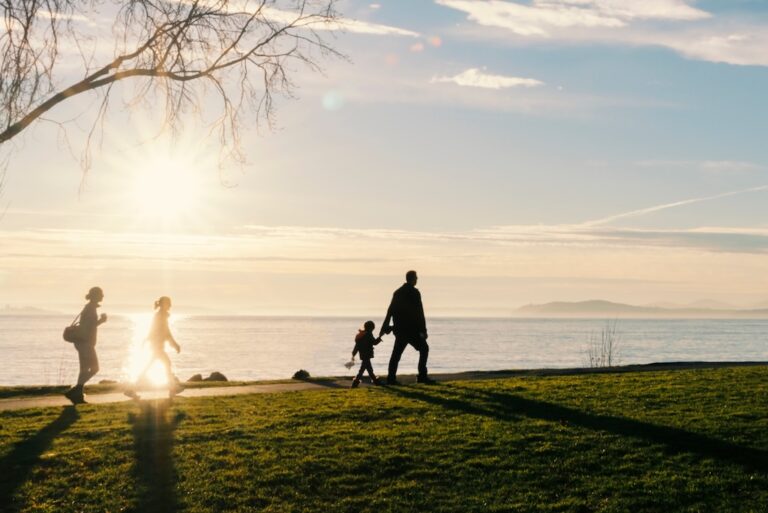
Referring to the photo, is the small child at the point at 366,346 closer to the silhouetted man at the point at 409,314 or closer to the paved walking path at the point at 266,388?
the paved walking path at the point at 266,388

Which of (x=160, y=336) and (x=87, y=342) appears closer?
(x=87, y=342)

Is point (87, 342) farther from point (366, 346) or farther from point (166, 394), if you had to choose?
point (366, 346)

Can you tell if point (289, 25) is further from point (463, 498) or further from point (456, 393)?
point (463, 498)

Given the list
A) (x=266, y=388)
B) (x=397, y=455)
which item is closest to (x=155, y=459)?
(x=397, y=455)

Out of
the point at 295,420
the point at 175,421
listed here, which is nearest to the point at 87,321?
the point at 175,421

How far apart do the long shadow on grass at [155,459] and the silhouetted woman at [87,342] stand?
77.1 inches

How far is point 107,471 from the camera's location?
10375 mm

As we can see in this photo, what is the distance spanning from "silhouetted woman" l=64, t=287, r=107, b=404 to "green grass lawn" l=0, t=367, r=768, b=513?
3.30ft

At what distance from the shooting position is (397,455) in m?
10.9

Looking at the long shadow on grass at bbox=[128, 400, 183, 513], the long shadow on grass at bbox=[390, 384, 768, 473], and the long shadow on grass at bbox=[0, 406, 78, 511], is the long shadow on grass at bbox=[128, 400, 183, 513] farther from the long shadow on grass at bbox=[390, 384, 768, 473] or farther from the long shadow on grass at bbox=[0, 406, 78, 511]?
the long shadow on grass at bbox=[390, 384, 768, 473]

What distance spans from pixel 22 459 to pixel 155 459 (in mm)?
1731

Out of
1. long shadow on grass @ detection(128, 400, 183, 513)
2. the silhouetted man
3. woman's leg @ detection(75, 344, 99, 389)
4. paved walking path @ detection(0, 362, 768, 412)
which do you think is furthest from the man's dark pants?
woman's leg @ detection(75, 344, 99, 389)

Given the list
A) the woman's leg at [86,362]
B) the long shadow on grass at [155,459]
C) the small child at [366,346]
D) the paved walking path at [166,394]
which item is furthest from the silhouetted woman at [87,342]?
the small child at [366,346]

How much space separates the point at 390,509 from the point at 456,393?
689cm
